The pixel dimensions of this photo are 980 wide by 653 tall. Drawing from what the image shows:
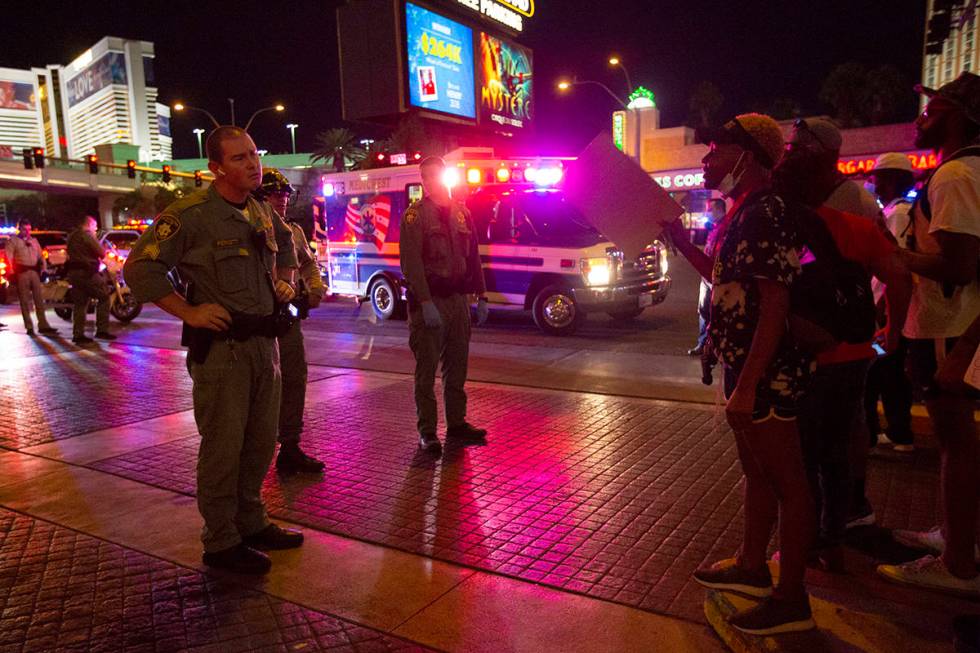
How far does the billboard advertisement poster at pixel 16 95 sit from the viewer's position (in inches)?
5561

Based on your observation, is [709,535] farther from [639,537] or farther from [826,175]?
[826,175]

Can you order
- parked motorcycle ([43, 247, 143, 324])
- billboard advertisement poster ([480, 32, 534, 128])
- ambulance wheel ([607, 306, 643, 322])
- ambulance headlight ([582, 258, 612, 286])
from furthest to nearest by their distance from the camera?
billboard advertisement poster ([480, 32, 534, 128]), parked motorcycle ([43, 247, 143, 324]), ambulance wheel ([607, 306, 643, 322]), ambulance headlight ([582, 258, 612, 286])

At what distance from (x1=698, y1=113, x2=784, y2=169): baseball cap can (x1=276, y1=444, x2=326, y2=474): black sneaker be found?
11.7 feet

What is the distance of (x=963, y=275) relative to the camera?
2904 millimetres

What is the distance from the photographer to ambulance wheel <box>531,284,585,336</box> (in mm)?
11484

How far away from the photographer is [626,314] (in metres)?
12.5

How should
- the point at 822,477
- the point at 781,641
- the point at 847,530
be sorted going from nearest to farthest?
1. the point at 781,641
2. the point at 822,477
3. the point at 847,530

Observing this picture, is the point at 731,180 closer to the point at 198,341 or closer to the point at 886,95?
the point at 198,341

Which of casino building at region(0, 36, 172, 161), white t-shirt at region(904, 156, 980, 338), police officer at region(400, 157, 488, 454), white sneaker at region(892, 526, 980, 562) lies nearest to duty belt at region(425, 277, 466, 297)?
police officer at region(400, 157, 488, 454)

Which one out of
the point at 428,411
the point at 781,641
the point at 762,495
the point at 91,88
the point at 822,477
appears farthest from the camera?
the point at 91,88

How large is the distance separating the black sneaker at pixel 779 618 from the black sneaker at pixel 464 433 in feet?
10.4

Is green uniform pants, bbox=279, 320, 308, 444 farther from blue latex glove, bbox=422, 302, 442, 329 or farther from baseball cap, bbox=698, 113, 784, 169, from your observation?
baseball cap, bbox=698, 113, 784, 169

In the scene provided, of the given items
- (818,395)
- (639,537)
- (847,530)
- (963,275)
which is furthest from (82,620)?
(963,275)

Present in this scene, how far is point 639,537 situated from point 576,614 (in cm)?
91
